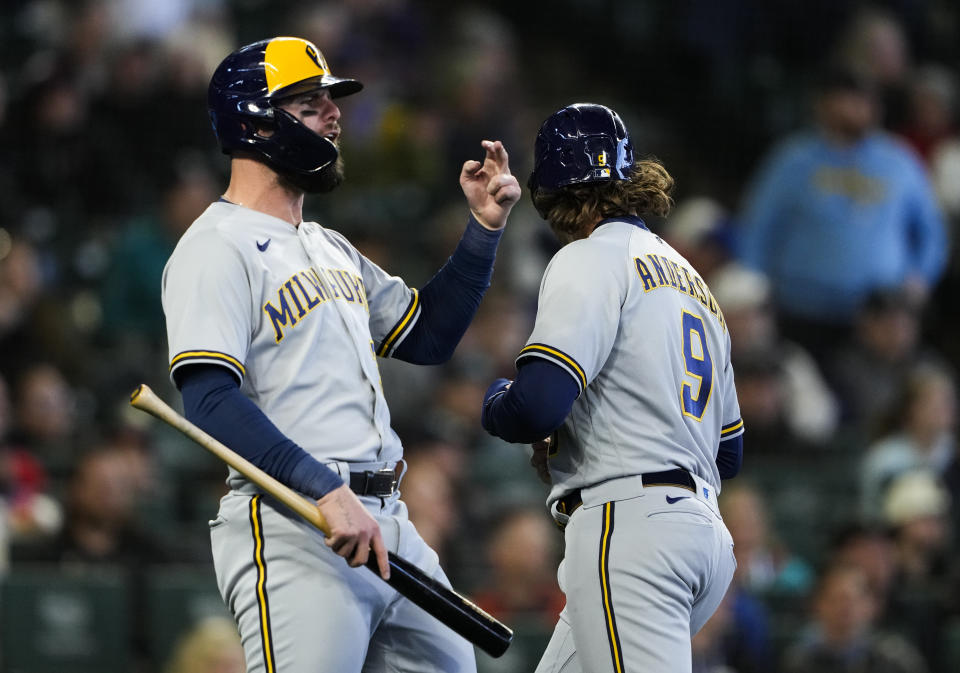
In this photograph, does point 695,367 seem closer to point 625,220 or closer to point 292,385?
point 625,220

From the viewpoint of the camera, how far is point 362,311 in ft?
12.1

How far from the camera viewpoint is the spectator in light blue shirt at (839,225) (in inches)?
338

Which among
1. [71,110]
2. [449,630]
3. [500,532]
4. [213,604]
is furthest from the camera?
[71,110]

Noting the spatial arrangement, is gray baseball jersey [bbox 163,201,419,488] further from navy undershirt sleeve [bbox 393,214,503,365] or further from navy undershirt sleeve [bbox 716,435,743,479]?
navy undershirt sleeve [bbox 716,435,743,479]

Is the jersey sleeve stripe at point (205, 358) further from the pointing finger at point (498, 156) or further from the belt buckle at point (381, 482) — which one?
the pointing finger at point (498, 156)

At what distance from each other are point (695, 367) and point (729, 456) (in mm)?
459

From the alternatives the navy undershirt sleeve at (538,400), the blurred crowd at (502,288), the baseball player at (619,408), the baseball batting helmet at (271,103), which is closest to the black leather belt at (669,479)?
the baseball player at (619,408)

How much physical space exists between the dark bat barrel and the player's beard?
0.94 m

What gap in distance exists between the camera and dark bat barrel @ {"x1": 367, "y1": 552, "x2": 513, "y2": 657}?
3346 mm

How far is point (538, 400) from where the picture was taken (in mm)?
3359

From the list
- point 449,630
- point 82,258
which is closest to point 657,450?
point 449,630

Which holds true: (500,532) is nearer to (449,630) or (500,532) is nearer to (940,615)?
(940,615)

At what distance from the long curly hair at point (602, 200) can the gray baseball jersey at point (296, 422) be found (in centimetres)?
55

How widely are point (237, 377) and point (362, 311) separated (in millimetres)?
454
